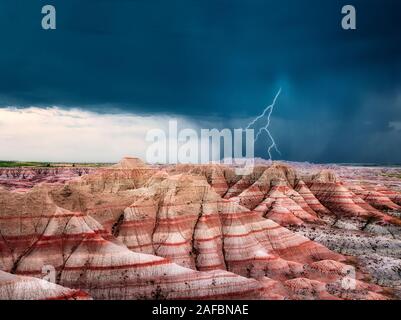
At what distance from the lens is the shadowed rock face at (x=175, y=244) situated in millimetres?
60031

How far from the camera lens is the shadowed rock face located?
60031 millimetres

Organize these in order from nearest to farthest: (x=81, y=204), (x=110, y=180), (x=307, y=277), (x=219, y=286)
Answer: (x=219, y=286), (x=307, y=277), (x=81, y=204), (x=110, y=180)

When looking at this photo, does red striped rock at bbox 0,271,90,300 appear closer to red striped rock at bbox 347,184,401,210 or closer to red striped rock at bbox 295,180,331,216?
red striped rock at bbox 295,180,331,216

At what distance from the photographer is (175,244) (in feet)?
253

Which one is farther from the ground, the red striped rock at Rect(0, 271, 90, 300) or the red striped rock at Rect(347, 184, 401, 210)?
the red striped rock at Rect(0, 271, 90, 300)

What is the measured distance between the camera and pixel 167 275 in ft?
198

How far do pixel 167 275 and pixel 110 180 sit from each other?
2655 inches

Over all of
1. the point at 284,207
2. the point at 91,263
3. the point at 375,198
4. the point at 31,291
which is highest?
the point at 31,291
